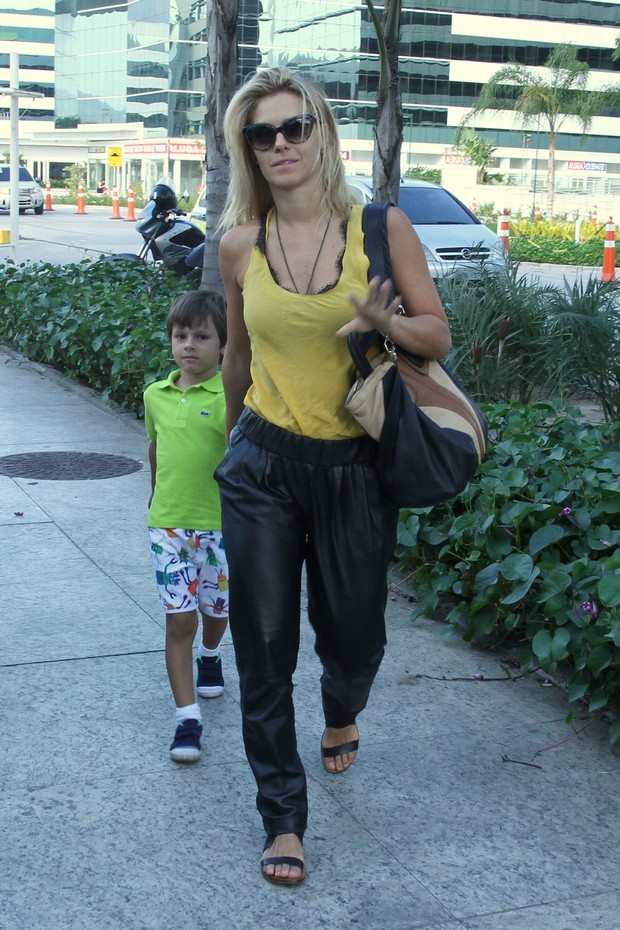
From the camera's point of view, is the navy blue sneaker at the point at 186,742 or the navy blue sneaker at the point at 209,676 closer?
the navy blue sneaker at the point at 186,742

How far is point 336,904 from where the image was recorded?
3002mm

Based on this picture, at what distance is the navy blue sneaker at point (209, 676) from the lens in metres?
4.19

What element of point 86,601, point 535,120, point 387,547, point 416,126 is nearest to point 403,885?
point 387,547

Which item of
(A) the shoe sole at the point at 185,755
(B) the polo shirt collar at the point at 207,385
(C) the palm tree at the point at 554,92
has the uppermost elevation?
(C) the palm tree at the point at 554,92

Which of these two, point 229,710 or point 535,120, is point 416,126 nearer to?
point 535,120

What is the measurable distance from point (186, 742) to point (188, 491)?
761mm

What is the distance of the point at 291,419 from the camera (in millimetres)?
3113

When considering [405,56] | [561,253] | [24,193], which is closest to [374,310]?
[561,253]

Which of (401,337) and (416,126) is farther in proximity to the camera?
(416,126)

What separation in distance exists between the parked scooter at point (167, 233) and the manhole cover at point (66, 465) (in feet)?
19.1

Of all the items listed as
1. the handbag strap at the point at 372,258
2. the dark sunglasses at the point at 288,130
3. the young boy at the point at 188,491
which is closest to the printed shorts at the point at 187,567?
the young boy at the point at 188,491

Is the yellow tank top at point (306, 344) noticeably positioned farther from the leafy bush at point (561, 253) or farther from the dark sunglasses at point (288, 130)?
the leafy bush at point (561, 253)

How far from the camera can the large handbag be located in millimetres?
2922

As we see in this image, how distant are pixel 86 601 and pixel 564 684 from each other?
199cm
